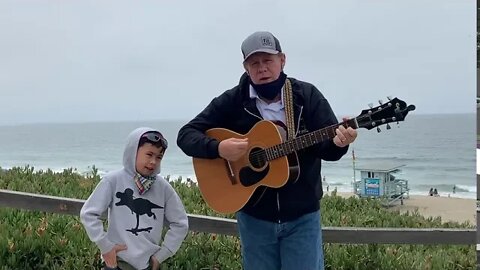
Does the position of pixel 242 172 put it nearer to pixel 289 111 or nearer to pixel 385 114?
pixel 289 111

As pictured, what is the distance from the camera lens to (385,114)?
2.23 metres

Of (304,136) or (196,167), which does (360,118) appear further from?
Answer: (196,167)

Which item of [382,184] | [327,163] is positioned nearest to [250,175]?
[327,163]

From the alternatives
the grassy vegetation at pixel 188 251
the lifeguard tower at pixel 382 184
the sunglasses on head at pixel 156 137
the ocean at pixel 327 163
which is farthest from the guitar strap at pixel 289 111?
the lifeguard tower at pixel 382 184

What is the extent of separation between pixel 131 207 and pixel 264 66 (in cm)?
77

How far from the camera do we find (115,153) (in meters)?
→ 3.50

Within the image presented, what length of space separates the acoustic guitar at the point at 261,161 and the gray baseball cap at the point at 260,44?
0.92 ft

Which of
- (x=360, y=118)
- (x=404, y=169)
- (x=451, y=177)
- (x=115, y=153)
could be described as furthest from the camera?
(x=404, y=169)

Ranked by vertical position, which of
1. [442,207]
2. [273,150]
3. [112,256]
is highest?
[273,150]

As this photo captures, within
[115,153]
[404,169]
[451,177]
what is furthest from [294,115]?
[404,169]

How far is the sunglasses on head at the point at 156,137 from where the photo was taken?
2.50 meters

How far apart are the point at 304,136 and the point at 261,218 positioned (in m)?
0.39

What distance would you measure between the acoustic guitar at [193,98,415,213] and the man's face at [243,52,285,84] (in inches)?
6.8

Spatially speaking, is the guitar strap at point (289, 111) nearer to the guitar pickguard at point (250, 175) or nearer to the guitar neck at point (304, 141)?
the guitar neck at point (304, 141)
